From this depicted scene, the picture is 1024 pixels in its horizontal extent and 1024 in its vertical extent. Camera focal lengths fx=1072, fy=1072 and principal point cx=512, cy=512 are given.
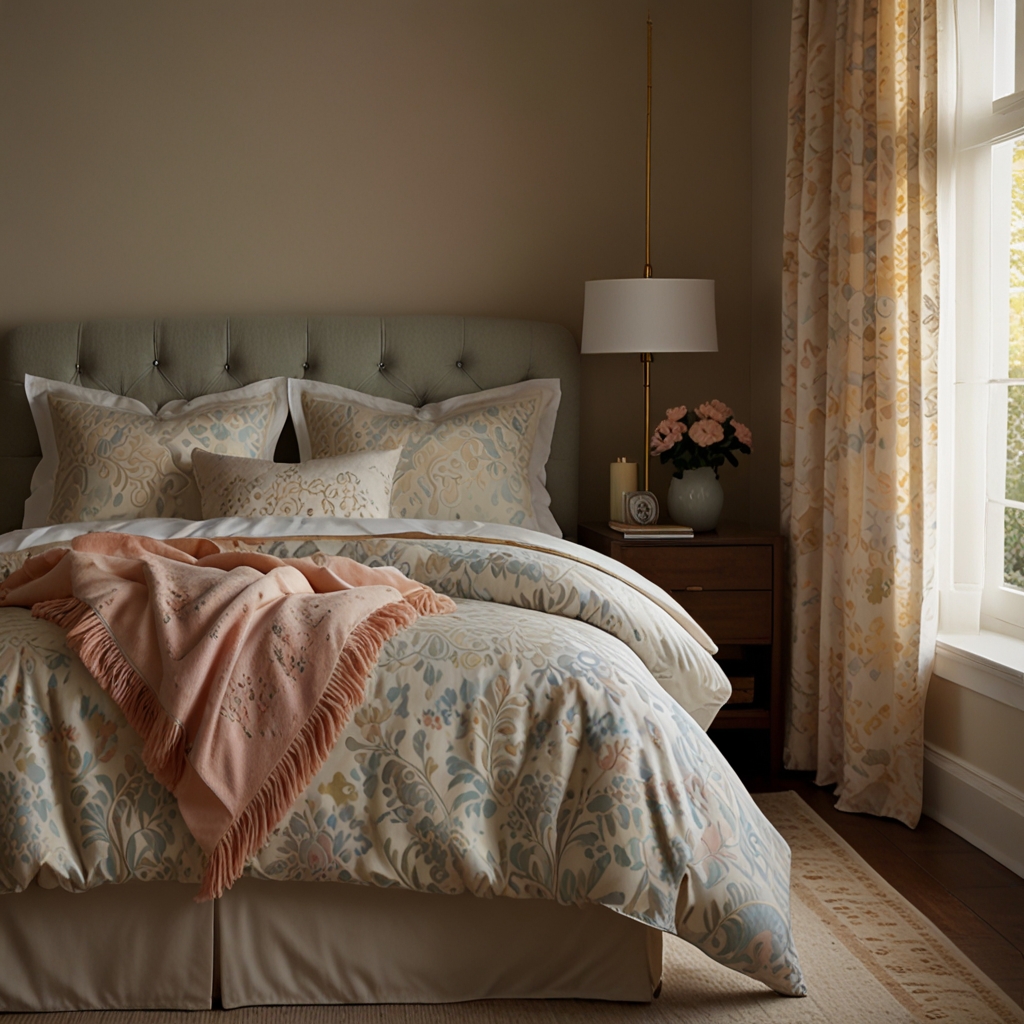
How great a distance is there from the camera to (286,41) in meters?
3.67

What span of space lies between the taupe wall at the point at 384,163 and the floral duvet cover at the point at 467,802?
7.01 feet

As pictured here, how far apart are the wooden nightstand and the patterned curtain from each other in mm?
73

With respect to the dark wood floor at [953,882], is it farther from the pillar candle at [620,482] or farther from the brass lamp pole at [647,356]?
the brass lamp pole at [647,356]

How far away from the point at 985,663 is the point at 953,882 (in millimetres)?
498

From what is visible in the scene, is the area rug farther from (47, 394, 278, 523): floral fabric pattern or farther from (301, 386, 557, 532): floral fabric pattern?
(47, 394, 278, 523): floral fabric pattern

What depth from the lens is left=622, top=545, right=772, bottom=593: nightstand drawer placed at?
10.2 feet

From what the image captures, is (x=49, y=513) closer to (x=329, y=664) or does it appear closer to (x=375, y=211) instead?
(x=375, y=211)

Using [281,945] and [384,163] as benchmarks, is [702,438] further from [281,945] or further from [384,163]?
[281,945]

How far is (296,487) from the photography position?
294 centimetres

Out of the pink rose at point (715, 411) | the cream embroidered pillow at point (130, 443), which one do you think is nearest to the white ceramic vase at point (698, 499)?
the pink rose at point (715, 411)

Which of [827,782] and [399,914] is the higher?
[399,914]

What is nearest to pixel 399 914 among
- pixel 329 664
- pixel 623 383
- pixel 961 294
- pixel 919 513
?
pixel 329 664

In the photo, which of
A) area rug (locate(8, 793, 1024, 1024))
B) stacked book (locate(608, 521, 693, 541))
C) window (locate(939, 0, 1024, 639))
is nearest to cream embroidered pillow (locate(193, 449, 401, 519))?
stacked book (locate(608, 521, 693, 541))

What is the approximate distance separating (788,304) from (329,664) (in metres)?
2.00
